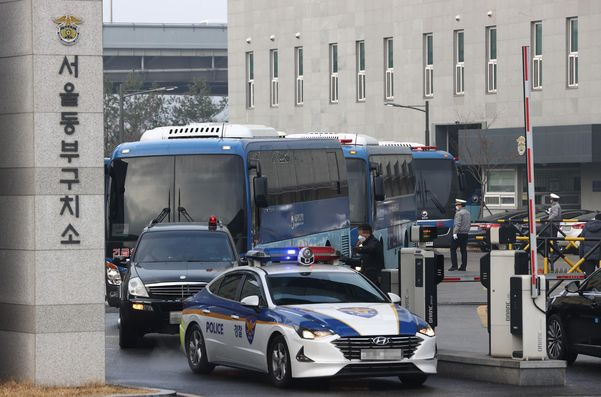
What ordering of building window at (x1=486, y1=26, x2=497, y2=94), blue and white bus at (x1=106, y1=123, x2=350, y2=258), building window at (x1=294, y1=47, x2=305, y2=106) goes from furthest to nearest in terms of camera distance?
building window at (x1=294, y1=47, x2=305, y2=106) < building window at (x1=486, y1=26, x2=497, y2=94) < blue and white bus at (x1=106, y1=123, x2=350, y2=258)

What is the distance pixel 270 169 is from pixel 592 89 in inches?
1481

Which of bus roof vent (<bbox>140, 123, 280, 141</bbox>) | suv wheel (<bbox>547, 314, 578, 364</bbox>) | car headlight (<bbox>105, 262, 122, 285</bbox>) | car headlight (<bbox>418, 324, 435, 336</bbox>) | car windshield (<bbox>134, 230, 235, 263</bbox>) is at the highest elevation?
bus roof vent (<bbox>140, 123, 280, 141</bbox>)

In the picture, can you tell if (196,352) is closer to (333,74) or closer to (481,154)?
(481,154)

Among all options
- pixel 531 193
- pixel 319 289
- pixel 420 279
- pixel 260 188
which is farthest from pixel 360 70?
pixel 531 193

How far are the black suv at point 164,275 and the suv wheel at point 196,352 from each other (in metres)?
3.12

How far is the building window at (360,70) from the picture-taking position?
3132 inches

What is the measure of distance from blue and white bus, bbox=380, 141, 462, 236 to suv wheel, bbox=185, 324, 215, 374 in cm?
3246

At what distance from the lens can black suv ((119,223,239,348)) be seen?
23.5 m

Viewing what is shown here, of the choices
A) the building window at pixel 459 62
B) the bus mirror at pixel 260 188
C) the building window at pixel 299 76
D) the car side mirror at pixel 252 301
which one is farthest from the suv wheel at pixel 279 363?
the building window at pixel 299 76

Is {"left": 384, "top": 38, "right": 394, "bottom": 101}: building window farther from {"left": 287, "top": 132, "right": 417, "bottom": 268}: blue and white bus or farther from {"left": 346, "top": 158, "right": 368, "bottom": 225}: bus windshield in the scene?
{"left": 346, "top": 158, "right": 368, "bottom": 225}: bus windshield

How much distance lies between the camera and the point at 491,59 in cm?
7212

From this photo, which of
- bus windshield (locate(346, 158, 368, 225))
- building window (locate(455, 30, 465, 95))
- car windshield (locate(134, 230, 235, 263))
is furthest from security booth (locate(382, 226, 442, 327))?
building window (locate(455, 30, 465, 95))

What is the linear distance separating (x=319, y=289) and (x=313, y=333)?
5.04ft

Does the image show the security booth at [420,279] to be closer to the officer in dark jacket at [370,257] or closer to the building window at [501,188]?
the officer in dark jacket at [370,257]
